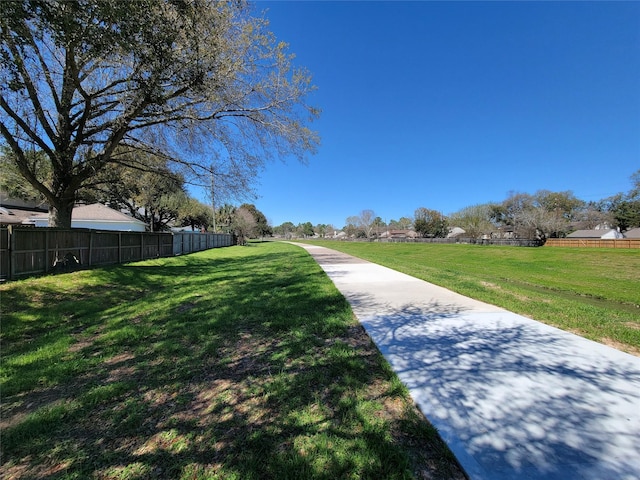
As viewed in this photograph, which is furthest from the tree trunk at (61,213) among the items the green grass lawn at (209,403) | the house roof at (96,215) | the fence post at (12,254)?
the house roof at (96,215)

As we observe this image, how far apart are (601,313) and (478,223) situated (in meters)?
78.0

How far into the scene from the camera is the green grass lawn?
6.60 feet

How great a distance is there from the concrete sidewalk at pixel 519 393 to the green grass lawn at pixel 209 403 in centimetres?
26

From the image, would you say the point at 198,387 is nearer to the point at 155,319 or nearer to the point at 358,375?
the point at 358,375

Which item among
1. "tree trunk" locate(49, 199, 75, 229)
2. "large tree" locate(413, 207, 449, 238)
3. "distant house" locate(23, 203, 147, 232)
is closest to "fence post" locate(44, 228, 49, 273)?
"tree trunk" locate(49, 199, 75, 229)

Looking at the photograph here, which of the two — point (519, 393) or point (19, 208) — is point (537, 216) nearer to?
point (519, 393)

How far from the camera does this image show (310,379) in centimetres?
310

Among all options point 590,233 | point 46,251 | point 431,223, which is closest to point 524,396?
point 46,251

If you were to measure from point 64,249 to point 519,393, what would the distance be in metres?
13.4

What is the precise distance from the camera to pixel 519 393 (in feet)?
9.32

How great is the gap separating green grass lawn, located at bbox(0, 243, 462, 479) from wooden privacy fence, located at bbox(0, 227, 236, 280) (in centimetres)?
459

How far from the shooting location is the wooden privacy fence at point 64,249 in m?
8.70

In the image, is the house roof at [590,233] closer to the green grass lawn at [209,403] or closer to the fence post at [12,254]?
the green grass lawn at [209,403]

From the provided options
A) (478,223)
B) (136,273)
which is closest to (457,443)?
(136,273)
